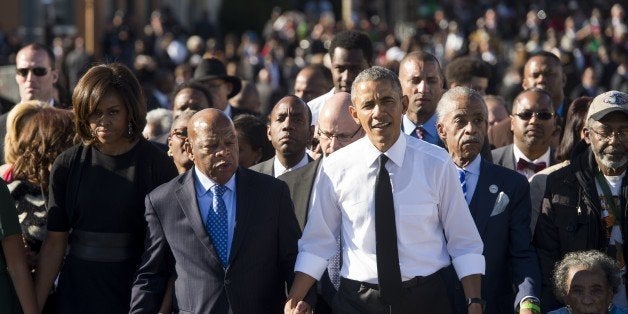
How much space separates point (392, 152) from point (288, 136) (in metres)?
1.94

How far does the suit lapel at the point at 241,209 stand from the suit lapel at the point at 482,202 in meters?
1.27

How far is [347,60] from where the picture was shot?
32.2ft

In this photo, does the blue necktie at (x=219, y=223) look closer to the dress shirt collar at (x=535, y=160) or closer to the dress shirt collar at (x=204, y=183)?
the dress shirt collar at (x=204, y=183)

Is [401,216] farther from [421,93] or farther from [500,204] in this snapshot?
[421,93]

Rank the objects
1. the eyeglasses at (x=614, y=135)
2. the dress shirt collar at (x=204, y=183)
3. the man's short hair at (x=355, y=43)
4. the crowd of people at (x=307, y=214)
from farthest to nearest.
A: the man's short hair at (x=355, y=43)
the eyeglasses at (x=614, y=135)
the dress shirt collar at (x=204, y=183)
the crowd of people at (x=307, y=214)

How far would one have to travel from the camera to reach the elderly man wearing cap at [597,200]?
23.2 ft

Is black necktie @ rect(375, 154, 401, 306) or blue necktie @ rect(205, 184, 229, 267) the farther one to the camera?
blue necktie @ rect(205, 184, 229, 267)

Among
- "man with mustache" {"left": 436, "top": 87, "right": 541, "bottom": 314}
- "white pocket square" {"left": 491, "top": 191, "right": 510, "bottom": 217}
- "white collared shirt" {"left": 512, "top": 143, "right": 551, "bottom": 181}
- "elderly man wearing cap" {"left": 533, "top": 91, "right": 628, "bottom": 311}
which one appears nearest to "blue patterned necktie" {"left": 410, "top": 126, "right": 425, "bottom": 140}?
"white collared shirt" {"left": 512, "top": 143, "right": 551, "bottom": 181}

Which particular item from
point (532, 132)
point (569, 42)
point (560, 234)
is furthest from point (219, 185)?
point (569, 42)

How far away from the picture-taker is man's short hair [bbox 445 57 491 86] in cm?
1111

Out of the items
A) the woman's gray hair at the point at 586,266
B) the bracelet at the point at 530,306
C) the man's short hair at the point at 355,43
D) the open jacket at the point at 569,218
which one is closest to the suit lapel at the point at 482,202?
the open jacket at the point at 569,218

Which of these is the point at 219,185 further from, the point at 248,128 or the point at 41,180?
the point at 248,128

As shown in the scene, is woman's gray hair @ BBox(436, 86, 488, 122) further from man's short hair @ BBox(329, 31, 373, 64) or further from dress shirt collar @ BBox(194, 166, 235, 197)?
man's short hair @ BBox(329, 31, 373, 64)

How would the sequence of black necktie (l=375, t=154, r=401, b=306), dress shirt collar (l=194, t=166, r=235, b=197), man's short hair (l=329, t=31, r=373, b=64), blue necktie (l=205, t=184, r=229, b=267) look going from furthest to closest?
man's short hair (l=329, t=31, r=373, b=64), dress shirt collar (l=194, t=166, r=235, b=197), blue necktie (l=205, t=184, r=229, b=267), black necktie (l=375, t=154, r=401, b=306)
